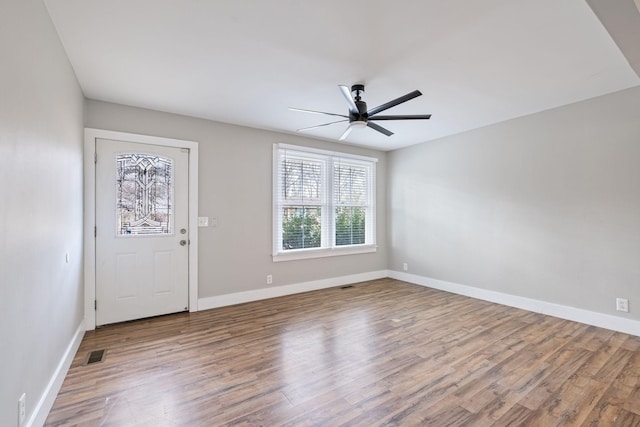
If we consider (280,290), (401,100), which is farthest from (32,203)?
(280,290)

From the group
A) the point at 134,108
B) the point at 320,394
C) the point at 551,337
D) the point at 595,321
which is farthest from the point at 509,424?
the point at 134,108

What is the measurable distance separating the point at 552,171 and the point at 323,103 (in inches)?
118

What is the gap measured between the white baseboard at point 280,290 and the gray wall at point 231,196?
7cm

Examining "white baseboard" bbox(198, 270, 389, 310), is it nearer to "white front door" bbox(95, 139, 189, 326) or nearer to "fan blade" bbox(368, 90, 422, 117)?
"white front door" bbox(95, 139, 189, 326)

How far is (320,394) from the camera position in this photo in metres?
2.13

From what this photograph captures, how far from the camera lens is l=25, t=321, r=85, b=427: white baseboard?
171 cm

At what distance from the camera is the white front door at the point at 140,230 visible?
11.2ft

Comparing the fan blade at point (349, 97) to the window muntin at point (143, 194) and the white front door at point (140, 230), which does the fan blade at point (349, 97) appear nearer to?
the white front door at point (140, 230)

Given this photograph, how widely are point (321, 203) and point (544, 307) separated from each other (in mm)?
3443

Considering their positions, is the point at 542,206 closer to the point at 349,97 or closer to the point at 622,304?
the point at 622,304

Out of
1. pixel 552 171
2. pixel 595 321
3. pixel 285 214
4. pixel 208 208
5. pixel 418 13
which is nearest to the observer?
pixel 418 13

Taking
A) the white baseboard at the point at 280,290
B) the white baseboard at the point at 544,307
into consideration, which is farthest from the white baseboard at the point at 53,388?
the white baseboard at the point at 544,307

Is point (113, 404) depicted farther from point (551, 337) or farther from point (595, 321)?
point (595, 321)

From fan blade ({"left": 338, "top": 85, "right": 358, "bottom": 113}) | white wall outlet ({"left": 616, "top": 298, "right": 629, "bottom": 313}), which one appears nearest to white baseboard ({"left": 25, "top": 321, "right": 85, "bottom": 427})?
fan blade ({"left": 338, "top": 85, "right": 358, "bottom": 113})
